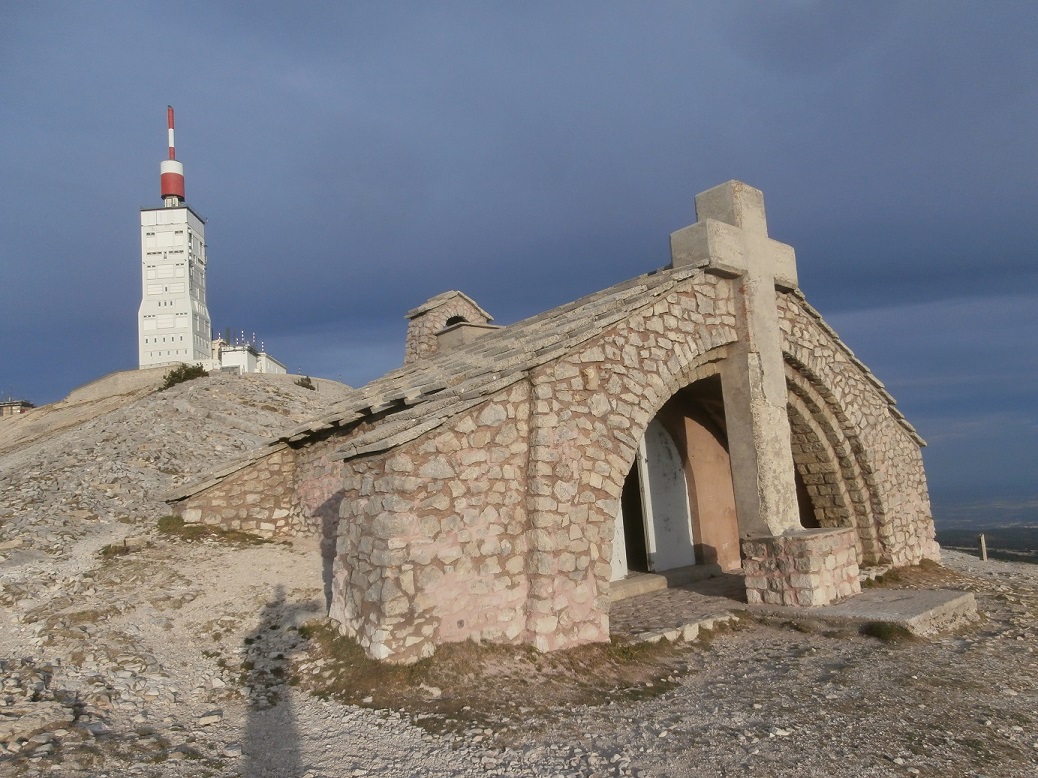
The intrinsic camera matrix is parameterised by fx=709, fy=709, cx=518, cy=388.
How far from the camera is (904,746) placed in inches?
181

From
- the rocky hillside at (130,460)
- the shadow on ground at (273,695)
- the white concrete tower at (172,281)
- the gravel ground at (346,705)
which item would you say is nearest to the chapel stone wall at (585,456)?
the gravel ground at (346,705)

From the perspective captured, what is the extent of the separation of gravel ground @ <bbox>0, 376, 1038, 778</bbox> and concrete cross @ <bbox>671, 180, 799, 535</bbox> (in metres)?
1.46

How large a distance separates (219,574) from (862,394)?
9.78 metres

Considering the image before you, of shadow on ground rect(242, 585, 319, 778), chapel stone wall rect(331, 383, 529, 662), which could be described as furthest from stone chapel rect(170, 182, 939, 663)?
shadow on ground rect(242, 585, 319, 778)

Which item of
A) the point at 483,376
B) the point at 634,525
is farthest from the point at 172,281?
the point at 483,376

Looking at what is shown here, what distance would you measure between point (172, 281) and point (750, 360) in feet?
171

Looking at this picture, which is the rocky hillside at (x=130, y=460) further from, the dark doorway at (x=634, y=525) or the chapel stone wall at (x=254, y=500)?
the dark doorway at (x=634, y=525)

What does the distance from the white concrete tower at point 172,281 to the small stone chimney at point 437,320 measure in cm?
3855

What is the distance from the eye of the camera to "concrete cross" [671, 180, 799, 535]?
8664 millimetres

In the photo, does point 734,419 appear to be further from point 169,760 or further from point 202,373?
point 202,373

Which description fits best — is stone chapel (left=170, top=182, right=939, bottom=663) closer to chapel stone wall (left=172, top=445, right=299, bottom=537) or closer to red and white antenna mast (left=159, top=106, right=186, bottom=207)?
chapel stone wall (left=172, top=445, right=299, bottom=537)

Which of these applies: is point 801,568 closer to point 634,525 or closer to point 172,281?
point 634,525

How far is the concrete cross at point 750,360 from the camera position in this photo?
8.66 metres

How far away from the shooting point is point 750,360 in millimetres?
8859
